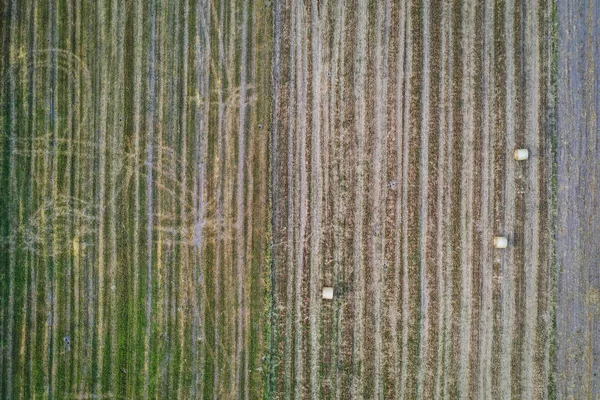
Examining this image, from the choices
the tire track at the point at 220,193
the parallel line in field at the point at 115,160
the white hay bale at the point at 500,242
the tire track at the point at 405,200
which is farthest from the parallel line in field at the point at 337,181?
the parallel line in field at the point at 115,160

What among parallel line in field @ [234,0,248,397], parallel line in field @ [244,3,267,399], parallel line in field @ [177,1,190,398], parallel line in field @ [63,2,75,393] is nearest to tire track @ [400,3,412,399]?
parallel line in field @ [244,3,267,399]

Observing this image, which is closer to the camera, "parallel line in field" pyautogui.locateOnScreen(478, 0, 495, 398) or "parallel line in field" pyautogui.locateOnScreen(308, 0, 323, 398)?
"parallel line in field" pyautogui.locateOnScreen(478, 0, 495, 398)

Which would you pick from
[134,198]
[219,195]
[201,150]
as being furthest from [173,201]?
[201,150]

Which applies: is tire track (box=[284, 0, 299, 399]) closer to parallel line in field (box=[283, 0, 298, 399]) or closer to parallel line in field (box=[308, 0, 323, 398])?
parallel line in field (box=[283, 0, 298, 399])

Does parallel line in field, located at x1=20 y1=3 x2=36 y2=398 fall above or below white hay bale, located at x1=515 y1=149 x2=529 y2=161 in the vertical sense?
below

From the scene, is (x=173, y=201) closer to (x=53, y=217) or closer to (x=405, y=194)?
(x=53, y=217)

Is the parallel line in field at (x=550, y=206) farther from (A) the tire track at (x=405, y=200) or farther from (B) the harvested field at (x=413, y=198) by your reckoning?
(A) the tire track at (x=405, y=200)

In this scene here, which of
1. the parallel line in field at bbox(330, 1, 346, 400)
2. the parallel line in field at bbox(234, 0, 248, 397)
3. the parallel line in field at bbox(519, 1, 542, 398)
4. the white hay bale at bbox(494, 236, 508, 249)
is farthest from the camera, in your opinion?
the parallel line in field at bbox(234, 0, 248, 397)
